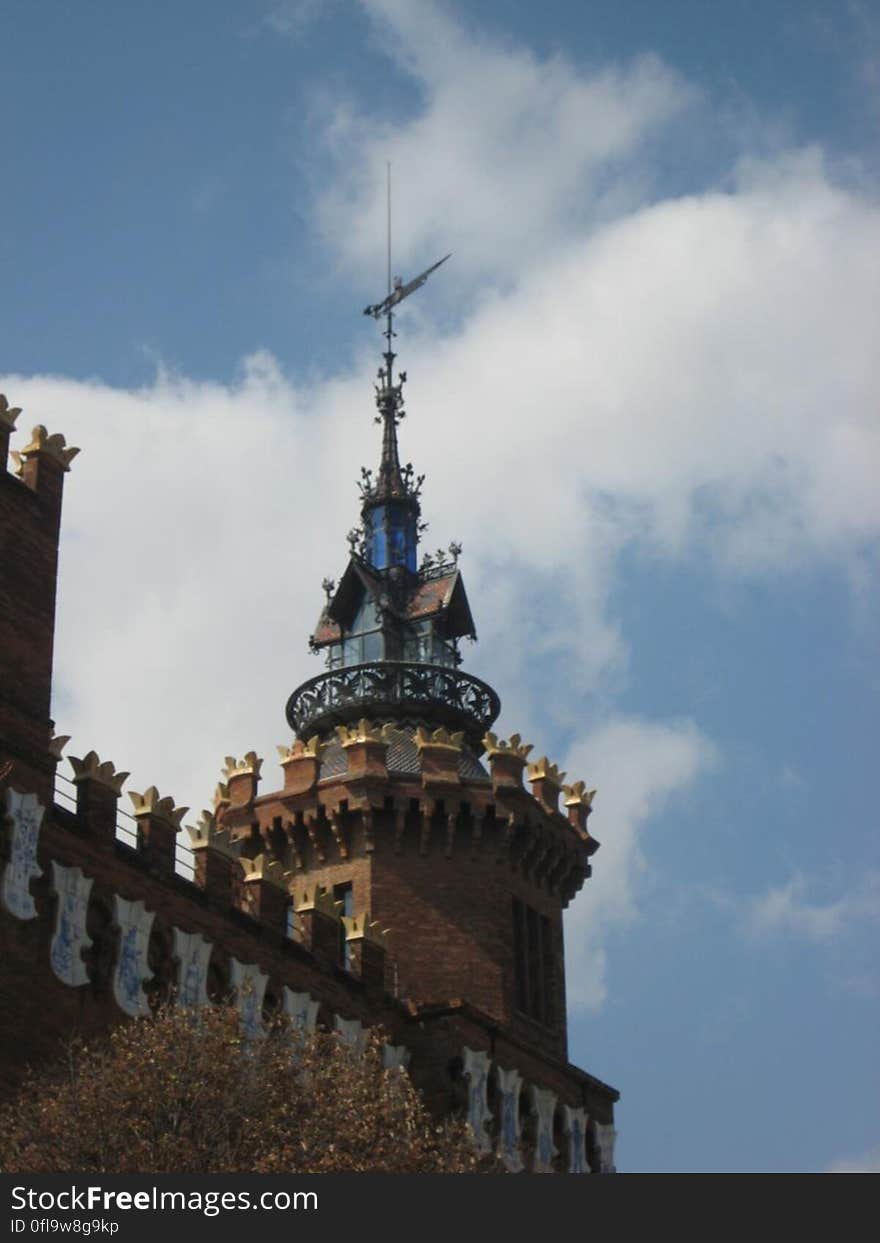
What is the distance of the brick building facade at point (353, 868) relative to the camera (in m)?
40.3

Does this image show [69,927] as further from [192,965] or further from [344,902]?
[344,902]

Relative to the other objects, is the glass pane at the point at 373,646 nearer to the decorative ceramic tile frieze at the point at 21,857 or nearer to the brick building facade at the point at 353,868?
the brick building facade at the point at 353,868

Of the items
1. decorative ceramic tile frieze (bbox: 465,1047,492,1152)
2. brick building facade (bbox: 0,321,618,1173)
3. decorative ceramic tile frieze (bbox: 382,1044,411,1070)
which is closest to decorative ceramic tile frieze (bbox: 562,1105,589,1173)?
brick building facade (bbox: 0,321,618,1173)

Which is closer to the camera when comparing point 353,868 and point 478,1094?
point 478,1094

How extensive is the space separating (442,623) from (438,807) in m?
9.40

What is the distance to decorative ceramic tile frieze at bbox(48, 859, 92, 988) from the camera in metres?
39.8

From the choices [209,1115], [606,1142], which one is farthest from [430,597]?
[209,1115]

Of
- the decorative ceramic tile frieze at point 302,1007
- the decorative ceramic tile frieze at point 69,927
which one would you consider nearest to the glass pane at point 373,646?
the decorative ceramic tile frieze at point 302,1007

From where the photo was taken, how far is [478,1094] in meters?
51.1

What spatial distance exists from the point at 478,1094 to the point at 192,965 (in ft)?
33.0

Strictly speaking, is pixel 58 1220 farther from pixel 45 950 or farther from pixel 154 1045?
pixel 45 950

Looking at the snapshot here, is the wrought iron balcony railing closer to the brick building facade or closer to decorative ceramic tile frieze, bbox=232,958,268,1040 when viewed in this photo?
the brick building facade

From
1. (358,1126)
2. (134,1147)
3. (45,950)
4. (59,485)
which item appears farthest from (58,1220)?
(59,485)

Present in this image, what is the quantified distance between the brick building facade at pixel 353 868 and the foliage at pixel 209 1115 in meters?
4.36
